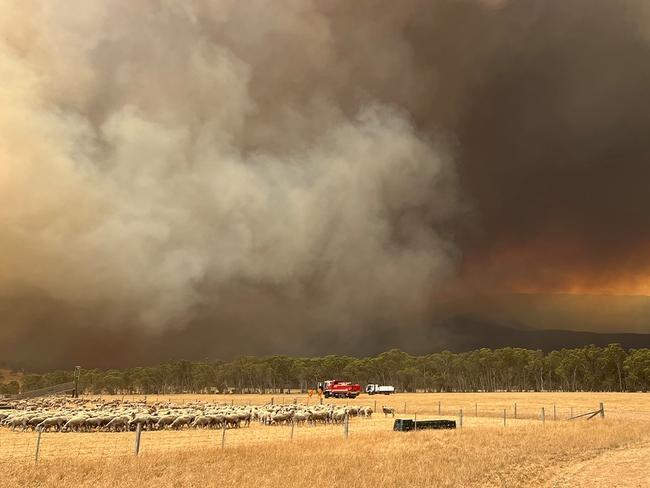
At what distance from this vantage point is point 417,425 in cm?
3534

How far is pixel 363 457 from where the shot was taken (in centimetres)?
2189

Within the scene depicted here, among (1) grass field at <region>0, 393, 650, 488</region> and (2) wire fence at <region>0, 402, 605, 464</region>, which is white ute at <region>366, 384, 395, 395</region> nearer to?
(2) wire fence at <region>0, 402, 605, 464</region>

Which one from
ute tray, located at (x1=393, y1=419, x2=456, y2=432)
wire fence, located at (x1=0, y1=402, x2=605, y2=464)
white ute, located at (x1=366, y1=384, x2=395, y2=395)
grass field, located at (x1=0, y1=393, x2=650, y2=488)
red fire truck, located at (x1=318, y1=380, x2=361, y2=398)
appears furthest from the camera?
white ute, located at (x1=366, y1=384, x2=395, y2=395)

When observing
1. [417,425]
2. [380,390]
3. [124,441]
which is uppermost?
[417,425]

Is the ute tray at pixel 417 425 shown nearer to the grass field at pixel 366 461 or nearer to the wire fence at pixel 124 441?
the wire fence at pixel 124 441

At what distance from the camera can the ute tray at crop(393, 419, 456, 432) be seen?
34.0 meters

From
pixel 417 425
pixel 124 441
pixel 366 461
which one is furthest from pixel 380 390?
pixel 366 461

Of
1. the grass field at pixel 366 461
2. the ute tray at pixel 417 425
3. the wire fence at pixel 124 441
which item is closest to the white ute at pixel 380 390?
the wire fence at pixel 124 441

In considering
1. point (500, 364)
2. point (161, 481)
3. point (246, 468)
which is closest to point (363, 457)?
point (246, 468)

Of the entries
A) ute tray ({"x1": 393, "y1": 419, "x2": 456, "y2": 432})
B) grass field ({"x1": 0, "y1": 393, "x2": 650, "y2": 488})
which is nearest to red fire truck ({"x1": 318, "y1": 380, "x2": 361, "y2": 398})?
ute tray ({"x1": 393, "y1": 419, "x2": 456, "y2": 432})

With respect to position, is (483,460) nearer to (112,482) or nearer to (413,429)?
(413,429)

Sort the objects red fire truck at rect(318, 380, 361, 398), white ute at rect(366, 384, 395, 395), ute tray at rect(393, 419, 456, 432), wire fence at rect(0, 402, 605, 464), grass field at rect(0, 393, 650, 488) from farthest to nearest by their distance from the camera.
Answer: white ute at rect(366, 384, 395, 395)
red fire truck at rect(318, 380, 361, 398)
ute tray at rect(393, 419, 456, 432)
wire fence at rect(0, 402, 605, 464)
grass field at rect(0, 393, 650, 488)

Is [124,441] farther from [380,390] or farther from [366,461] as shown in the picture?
[380,390]

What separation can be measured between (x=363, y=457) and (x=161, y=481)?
354 inches
